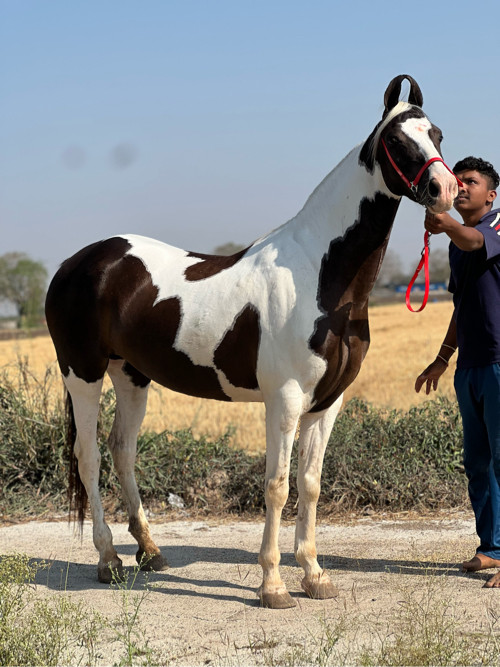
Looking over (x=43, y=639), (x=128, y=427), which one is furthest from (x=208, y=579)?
(x=43, y=639)

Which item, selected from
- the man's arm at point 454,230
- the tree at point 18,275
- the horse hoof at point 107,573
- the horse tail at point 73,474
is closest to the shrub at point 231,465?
the horse tail at point 73,474

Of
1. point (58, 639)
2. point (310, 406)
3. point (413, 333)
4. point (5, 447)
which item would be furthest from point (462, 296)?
point (413, 333)

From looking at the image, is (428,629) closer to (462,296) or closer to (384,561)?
(384,561)

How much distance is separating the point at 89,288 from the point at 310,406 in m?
1.87

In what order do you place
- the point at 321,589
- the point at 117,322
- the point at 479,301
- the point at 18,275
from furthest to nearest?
the point at 18,275
the point at 117,322
the point at 479,301
the point at 321,589

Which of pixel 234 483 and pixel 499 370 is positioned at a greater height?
pixel 499 370

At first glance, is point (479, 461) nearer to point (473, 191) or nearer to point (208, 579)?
point (473, 191)

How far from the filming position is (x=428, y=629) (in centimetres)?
370

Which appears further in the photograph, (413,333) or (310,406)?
(413,333)

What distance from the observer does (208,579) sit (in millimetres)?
5297

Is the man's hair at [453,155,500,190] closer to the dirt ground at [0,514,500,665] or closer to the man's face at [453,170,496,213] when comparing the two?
the man's face at [453,170,496,213]

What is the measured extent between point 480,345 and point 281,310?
1368mm

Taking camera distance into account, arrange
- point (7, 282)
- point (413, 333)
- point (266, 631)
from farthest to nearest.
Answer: point (7, 282) < point (413, 333) < point (266, 631)

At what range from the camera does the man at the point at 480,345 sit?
4824 millimetres
